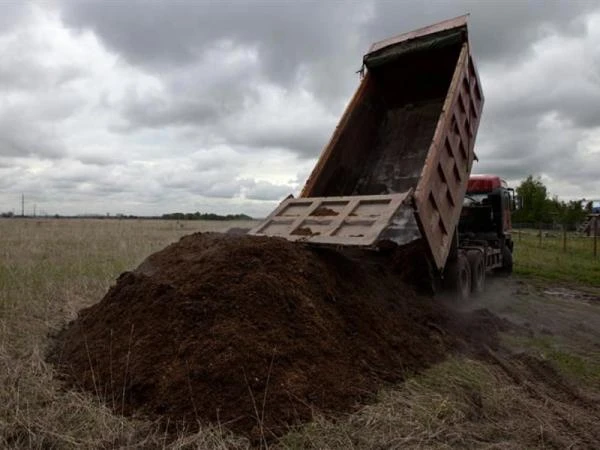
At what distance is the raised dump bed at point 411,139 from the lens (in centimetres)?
677

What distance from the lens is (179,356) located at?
4.30m

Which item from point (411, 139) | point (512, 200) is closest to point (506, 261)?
point (512, 200)

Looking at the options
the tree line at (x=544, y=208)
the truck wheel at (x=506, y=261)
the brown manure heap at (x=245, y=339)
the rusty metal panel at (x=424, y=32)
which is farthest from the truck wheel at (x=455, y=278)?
the tree line at (x=544, y=208)

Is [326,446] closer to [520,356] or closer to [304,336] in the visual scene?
[304,336]

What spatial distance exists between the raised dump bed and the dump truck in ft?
0.06

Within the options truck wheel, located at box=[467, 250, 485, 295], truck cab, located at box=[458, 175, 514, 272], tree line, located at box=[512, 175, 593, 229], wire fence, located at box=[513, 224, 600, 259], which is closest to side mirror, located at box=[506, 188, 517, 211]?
truck cab, located at box=[458, 175, 514, 272]

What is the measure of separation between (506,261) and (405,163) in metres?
6.37

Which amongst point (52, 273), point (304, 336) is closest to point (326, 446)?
point (304, 336)

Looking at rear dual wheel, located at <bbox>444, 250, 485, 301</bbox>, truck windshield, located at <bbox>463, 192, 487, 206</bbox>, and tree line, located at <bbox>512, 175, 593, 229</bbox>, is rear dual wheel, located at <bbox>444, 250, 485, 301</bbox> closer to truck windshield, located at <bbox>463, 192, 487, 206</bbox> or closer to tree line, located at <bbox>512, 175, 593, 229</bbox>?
truck windshield, located at <bbox>463, 192, 487, 206</bbox>

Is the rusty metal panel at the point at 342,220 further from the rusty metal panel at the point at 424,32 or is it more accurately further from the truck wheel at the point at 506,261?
the truck wheel at the point at 506,261

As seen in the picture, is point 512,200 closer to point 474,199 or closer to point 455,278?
point 474,199

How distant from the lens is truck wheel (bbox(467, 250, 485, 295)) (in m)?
9.98

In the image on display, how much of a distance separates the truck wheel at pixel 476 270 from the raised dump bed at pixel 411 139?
219 cm

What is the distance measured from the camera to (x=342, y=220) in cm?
614
